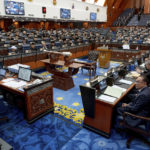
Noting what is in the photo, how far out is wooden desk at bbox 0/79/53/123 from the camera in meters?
3.12

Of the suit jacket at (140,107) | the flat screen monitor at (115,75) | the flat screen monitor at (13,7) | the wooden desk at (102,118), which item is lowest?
the wooden desk at (102,118)

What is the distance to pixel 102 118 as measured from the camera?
2812 millimetres

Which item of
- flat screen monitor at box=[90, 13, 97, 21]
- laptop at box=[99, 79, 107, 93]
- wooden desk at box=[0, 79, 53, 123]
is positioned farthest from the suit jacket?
flat screen monitor at box=[90, 13, 97, 21]

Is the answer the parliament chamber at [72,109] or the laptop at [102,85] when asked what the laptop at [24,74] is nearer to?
the parliament chamber at [72,109]

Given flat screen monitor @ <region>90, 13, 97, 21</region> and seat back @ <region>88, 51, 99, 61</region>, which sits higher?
flat screen monitor @ <region>90, 13, 97, 21</region>

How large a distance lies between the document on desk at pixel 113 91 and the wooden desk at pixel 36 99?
1252 millimetres

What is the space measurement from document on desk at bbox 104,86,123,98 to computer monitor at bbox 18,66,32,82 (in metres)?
1.71

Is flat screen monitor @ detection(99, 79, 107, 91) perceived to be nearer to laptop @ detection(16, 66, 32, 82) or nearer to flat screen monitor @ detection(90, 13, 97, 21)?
laptop @ detection(16, 66, 32, 82)

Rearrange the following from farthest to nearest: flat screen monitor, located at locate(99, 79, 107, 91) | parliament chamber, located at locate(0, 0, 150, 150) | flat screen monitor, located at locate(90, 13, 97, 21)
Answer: flat screen monitor, located at locate(90, 13, 97, 21)
flat screen monitor, located at locate(99, 79, 107, 91)
parliament chamber, located at locate(0, 0, 150, 150)

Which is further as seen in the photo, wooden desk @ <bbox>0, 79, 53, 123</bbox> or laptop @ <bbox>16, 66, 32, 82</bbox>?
laptop @ <bbox>16, 66, 32, 82</bbox>

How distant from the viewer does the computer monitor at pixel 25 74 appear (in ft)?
11.7

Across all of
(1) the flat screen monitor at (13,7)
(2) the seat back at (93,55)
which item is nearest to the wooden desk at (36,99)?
(2) the seat back at (93,55)

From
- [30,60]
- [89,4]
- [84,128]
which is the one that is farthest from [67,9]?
[84,128]

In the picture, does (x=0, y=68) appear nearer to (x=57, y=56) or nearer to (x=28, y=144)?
(x=57, y=56)
